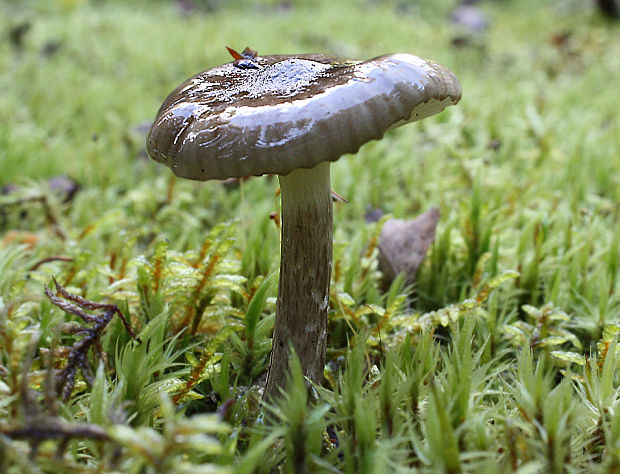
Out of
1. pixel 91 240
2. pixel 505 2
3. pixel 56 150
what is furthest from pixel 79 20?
pixel 505 2

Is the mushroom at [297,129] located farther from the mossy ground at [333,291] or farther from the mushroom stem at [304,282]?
the mossy ground at [333,291]

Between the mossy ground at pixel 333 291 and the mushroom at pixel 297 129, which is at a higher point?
the mushroom at pixel 297 129

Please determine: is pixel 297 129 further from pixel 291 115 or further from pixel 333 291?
pixel 333 291

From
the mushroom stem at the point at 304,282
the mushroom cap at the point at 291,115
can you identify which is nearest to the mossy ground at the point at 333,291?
the mushroom stem at the point at 304,282

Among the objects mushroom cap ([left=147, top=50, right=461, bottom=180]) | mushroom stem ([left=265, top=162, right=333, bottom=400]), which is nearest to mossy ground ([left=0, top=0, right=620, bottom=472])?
mushroom stem ([left=265, top=162, right=333, bottom=400])

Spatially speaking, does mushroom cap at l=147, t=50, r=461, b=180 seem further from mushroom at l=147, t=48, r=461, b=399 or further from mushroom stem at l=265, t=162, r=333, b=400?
mushroom stem at l=265, t=162, r=333, b=400

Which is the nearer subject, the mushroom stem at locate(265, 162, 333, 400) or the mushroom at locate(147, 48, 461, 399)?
the mushroom at locate(147, 48, 461, 399)

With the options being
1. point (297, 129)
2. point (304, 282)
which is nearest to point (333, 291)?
point (304, 282)
